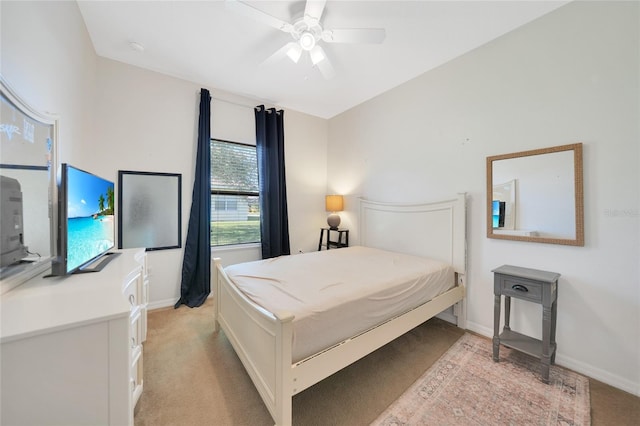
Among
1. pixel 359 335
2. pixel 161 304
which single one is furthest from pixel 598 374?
pixel 161 304

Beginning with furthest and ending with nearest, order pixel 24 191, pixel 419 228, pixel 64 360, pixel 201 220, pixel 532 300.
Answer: pixel 201 220
pixel 419 228
pixel 532 300
pixel 24 191
pixel 64 360

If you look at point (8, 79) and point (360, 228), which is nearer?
point (8, 79)

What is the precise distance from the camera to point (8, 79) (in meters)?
1.12

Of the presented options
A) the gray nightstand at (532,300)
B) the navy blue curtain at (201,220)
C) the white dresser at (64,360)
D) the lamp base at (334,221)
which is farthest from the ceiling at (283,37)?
the gray nightstand at (532,300)

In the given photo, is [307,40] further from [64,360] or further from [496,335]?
[496,335]

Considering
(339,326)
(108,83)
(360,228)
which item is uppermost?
(108,83)

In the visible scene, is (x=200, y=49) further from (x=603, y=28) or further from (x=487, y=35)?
(x=603, y=28)

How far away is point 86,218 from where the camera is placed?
1.52 meters

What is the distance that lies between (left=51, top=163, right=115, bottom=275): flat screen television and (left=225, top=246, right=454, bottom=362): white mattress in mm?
947

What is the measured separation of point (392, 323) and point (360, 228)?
201 cm

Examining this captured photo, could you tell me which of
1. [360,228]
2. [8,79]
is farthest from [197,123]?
[360,228]

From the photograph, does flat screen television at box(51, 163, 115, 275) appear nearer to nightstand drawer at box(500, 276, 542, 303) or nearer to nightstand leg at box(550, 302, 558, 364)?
nightstand drawer at box(500, 276, 542, 303)

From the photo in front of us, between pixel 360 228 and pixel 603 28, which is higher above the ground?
pixel 603 28

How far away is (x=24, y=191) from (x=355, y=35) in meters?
2.36
